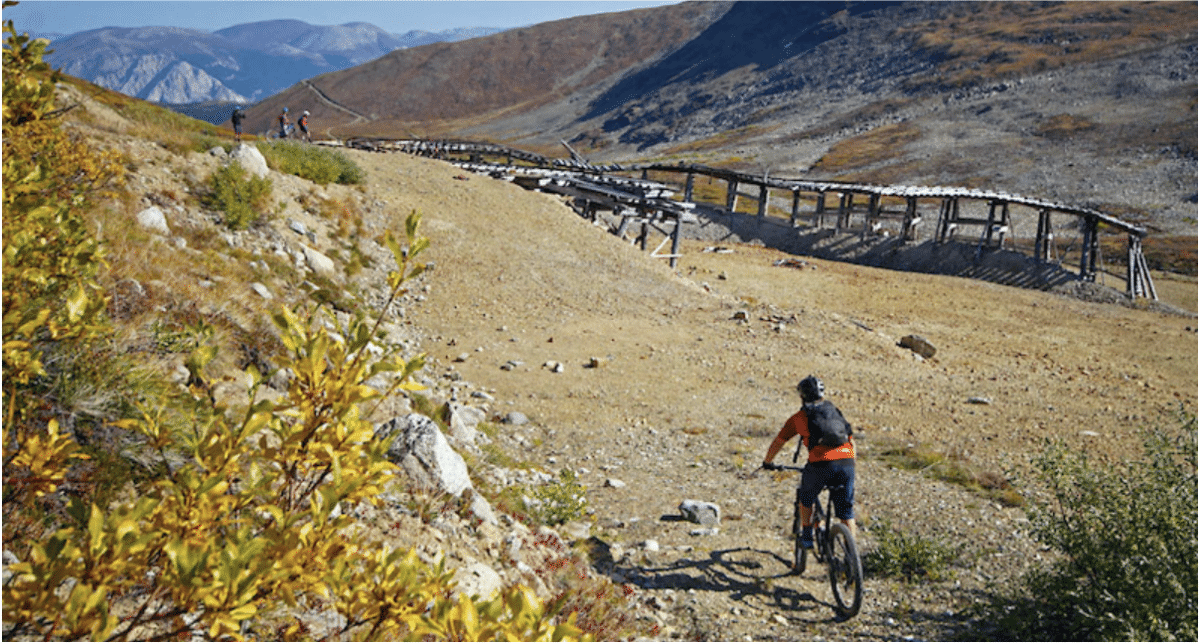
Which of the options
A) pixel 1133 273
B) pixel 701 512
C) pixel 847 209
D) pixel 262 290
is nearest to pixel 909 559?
pixel 701 512

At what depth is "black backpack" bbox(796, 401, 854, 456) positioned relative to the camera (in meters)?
5.70

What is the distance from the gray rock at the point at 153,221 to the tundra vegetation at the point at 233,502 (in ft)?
7.77

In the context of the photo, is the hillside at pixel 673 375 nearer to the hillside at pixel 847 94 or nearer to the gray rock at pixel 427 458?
the gray rock at pixel 427 458

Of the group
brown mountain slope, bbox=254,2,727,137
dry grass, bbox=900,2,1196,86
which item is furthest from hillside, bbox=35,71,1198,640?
brown mountain slope, bbox=254,2,727,137

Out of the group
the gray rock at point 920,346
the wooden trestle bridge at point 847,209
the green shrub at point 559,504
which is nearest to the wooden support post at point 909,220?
the wooden trestle bridge at point 847,209

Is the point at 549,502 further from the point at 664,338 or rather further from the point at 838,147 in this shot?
the point at 838,147

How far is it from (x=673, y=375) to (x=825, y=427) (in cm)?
801

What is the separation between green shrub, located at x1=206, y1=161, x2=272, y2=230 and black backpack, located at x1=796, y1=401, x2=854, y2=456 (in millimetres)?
11495

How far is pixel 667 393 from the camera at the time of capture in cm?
1261

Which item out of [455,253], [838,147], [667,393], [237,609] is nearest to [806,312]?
[667,393]

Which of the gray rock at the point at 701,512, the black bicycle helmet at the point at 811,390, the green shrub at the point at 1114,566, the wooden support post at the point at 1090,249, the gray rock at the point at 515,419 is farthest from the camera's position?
the wooden support post at the point at 1090,249

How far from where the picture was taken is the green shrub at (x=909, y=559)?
21.0ft

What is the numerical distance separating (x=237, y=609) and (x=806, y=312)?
62.3 ft

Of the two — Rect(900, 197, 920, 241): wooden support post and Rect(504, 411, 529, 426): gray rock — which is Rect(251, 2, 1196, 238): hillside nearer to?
Rect(900, 197, 920, 241): wooden support post
